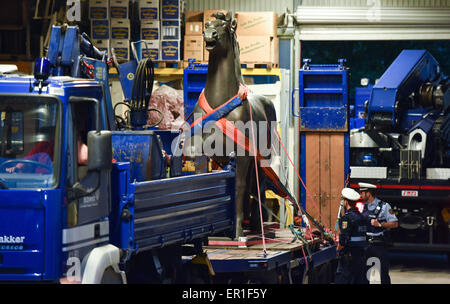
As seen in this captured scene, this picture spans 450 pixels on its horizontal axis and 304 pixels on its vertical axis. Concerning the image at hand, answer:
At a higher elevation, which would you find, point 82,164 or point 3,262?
point 82,164

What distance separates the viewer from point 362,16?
18734 millimetres

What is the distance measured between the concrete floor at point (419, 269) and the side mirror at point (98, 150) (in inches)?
291

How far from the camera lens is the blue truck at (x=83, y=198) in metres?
6.87

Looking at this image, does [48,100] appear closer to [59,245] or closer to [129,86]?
[59,245]

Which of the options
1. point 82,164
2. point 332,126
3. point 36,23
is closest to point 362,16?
point 332,126

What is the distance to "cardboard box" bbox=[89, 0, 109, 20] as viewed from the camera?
1658 centimetres

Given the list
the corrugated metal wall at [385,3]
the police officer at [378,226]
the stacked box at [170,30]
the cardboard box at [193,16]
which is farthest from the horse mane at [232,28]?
the corrugated metal wall at [385,3]

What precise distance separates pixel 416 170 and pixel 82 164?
8770 millimetres

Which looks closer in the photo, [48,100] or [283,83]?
[48,100]

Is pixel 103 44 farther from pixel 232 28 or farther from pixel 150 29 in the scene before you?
pixel 232 28

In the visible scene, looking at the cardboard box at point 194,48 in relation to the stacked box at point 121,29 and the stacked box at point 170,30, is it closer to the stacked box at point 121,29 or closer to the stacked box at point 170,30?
the stacked box at point 170,30

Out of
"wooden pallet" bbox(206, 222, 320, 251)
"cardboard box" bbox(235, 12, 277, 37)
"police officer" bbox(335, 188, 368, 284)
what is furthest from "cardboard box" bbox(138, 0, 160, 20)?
"wooden pallet" bbox(206, 222, 320, 251)

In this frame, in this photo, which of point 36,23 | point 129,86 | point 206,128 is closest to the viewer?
point 206,128

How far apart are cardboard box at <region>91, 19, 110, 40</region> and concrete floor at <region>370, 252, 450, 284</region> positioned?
6.77m
